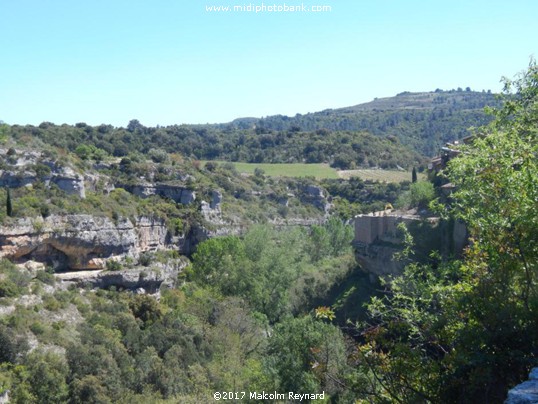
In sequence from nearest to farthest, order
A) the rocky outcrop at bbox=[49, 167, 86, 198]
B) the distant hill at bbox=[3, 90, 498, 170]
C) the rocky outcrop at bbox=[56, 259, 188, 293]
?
the rocky outcrop at bbox=[56, 259, 188, 293]
the rocky outcrop at bbox=[49, 167, 86, 198]
the distant hill at bbox=[3, 90, 498, 170]

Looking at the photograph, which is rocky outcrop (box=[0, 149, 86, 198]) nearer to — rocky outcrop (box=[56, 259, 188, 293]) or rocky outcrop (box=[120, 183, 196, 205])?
rocky outcrop (box=[56, 259, 188, 293])

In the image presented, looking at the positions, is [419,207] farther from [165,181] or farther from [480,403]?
[165,181]

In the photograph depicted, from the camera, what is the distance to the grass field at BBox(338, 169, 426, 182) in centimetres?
7406

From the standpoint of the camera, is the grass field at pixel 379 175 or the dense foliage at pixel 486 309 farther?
the grass field at pixel 379 175

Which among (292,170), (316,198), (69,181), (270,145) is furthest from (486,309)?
(270,145)

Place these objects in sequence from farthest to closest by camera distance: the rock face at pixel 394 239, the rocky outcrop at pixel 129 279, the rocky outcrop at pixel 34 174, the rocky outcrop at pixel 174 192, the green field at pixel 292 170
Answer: the green field at pixel 292 170
the rocky outcrop at pixel 174 192
the rocky outcrop at pixel 34 174
the rocky outcrop at pixel 129 279
the rock face at pixel 394 239

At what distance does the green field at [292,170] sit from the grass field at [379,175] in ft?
5.33

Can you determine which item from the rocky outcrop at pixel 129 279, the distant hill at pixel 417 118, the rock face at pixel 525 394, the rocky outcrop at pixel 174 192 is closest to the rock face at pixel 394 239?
the rock face at pixel 525 394

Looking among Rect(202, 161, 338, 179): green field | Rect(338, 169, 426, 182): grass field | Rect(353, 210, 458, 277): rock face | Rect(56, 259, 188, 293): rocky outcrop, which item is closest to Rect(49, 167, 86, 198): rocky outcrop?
Rect(56, 259, 188, 293): rocky outcrop

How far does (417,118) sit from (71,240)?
97.9 m

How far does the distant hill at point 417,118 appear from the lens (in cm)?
10450

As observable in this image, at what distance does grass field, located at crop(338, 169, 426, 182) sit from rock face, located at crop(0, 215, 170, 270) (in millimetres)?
36170

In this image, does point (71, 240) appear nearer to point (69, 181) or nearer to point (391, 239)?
point (69, 181)

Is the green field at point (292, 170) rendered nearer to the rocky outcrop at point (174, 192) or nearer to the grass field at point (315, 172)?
the grass field at point (315, 172)
